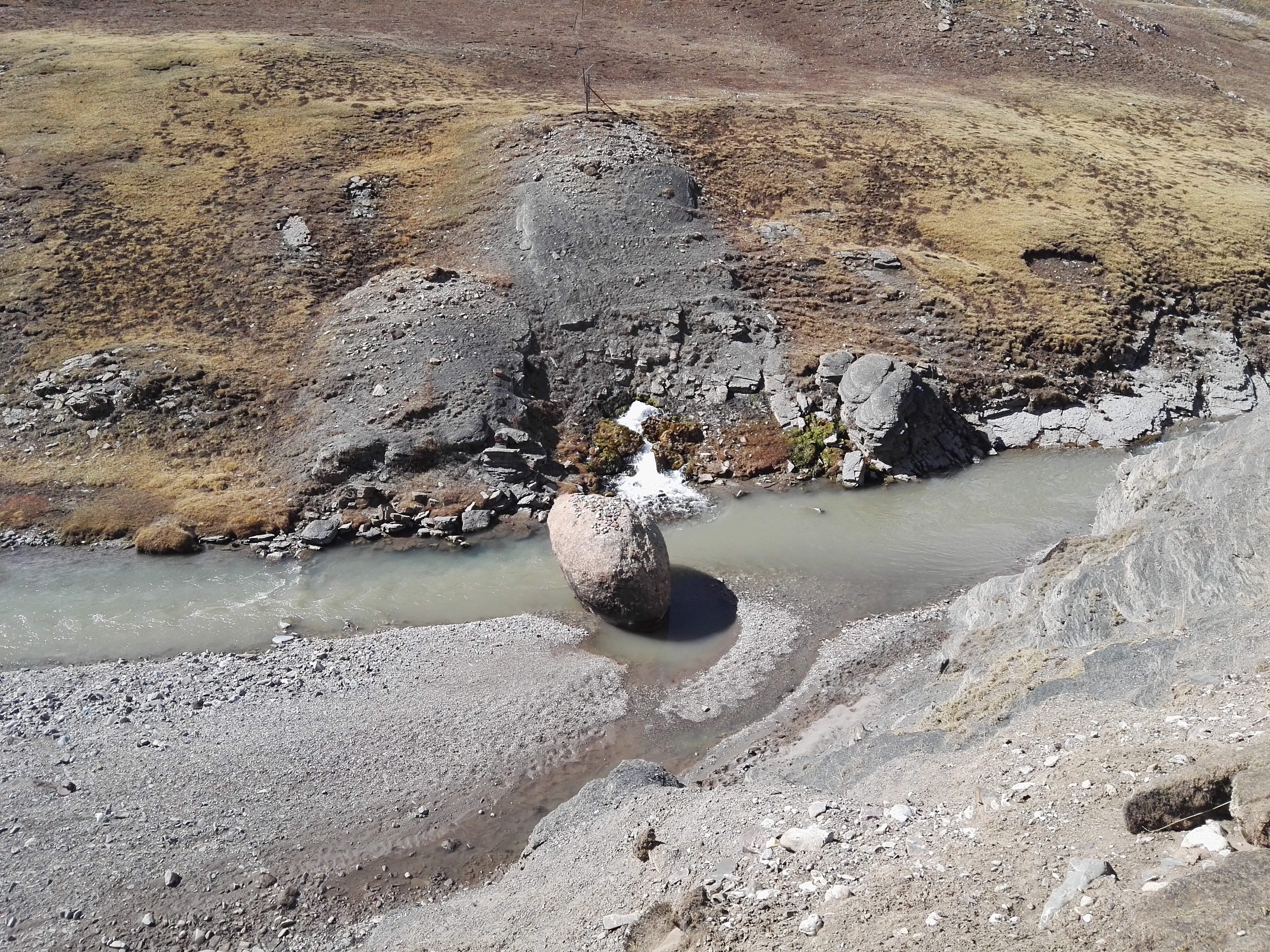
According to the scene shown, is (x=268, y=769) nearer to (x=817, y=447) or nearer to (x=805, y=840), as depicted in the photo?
(x=805, y=840)

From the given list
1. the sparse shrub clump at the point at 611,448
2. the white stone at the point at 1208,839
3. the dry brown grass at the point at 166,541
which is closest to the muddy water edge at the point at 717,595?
the dry brown grass at the point at 166,541

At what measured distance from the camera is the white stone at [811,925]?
41.3ft

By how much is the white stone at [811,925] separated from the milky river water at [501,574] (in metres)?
13.4

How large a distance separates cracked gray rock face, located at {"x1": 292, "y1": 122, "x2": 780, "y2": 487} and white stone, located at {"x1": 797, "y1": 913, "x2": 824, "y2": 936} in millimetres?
23761

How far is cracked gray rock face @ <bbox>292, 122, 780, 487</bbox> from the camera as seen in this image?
120ft

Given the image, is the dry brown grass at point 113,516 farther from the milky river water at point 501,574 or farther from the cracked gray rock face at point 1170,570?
the cracked gray rock face at point 1170,570

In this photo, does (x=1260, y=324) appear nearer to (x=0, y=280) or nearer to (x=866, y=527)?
(x=866, y=527)

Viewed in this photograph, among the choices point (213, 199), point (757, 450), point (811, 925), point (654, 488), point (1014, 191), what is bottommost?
point (654, 488)

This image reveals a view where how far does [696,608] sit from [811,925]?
1587 cm

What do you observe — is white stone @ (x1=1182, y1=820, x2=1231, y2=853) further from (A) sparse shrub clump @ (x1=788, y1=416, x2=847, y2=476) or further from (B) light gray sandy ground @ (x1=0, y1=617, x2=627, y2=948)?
(A) sparse shrub clump @ (x1=788, y1=416, x2=847, y2=476)

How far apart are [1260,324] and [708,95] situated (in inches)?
1369

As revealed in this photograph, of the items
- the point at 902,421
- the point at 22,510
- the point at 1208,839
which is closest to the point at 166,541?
the point at 22,510

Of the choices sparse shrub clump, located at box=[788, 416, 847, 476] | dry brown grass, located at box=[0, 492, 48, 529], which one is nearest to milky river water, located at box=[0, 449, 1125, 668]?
sparse shrub clump, located at box=[788, 416, 847, 476]

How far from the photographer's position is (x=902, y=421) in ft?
120
